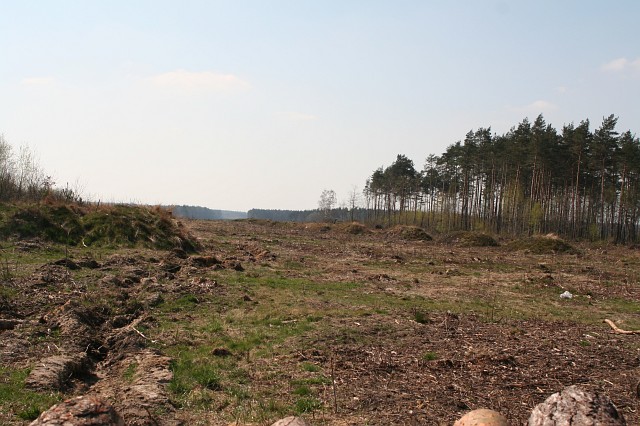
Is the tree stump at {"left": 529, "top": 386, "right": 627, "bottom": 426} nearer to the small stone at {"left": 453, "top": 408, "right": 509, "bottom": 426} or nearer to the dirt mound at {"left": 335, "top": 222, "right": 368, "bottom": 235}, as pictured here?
the small stone at {"left": 453, "top": 408, "right": 509, "bottom": 426}

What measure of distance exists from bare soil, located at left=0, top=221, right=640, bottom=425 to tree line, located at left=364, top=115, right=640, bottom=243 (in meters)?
38.8

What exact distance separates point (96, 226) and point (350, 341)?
694 inches

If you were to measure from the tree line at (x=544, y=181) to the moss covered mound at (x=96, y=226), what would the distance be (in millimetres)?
45519

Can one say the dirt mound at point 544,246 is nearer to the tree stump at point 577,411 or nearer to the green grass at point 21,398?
the tree stump at point 577,411

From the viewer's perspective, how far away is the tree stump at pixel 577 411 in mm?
4465

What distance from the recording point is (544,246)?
36.7 metres

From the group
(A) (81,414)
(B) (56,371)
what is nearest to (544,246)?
(B) (56,371)

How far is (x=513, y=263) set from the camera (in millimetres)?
28844

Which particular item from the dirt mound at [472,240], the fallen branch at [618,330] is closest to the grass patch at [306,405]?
the fallen branch at [618,330]

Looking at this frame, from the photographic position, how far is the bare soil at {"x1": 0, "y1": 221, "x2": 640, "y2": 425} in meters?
6.96

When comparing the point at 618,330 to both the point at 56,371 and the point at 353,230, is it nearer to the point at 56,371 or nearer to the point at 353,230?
the point at 56,371

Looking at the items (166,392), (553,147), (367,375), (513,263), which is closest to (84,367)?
(166,392)

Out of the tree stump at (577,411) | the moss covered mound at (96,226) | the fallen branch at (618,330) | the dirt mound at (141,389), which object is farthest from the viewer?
the moss covered mound at (96,226)

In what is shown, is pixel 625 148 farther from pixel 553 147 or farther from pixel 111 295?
pixel 111 295
